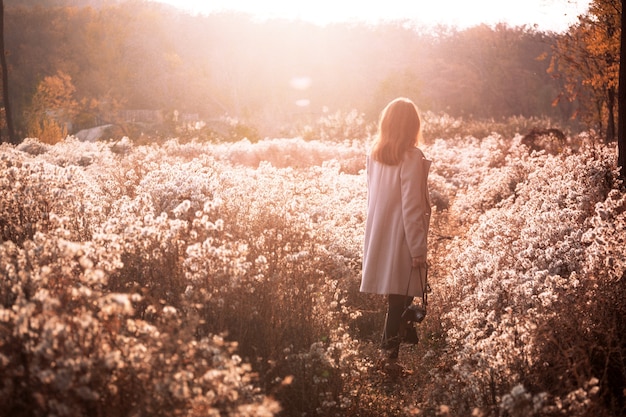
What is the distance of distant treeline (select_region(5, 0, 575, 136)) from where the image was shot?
58094 mm

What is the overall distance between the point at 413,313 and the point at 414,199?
99 centimetres

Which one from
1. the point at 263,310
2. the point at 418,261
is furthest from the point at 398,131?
the point at 263,310

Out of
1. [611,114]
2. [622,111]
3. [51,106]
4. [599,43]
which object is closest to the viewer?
[622,111]

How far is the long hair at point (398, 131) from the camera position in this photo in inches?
199

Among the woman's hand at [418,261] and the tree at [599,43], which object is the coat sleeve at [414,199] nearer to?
A: the woman's hand at [418,261]

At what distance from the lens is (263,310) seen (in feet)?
14.6

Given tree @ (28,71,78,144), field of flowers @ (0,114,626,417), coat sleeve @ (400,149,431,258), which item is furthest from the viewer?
tree @ (28,71,78,144)

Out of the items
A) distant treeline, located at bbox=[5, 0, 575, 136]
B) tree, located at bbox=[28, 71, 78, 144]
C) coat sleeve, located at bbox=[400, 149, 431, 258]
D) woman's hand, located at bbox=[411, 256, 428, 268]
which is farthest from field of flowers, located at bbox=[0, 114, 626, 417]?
distant treeline, located at bbox=[5, 0, 575, 136]

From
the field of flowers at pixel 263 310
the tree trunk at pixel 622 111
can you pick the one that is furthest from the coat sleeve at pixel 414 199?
the tree trunk at pixel 622 111

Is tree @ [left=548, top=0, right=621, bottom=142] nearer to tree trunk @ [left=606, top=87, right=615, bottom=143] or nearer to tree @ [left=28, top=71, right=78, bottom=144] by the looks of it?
tree trunk @ [left=606, top=87, right=615, bottom=143]

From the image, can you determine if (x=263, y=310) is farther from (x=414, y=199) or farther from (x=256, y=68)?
(x=256, y=68)

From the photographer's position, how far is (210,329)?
12.9ft

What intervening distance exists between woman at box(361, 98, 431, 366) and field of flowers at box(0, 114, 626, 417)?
1.39ft

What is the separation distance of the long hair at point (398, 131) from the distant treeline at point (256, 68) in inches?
1615
